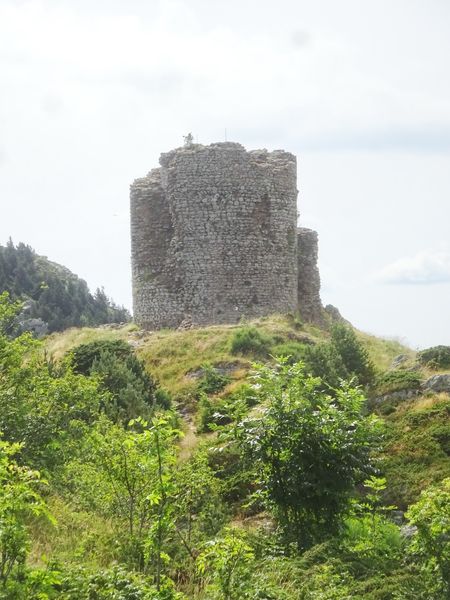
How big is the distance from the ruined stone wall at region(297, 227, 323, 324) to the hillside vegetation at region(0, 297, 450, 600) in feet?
47.3

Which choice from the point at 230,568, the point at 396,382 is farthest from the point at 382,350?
the point at 230,568

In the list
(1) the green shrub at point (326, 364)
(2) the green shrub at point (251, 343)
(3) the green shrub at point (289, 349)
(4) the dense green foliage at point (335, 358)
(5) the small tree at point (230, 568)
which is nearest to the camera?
(5) the small tree at point (230, 568)

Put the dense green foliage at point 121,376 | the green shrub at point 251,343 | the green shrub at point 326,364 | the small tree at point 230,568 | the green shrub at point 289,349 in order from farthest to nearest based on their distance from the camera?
1. the green shrub at point 251,343
2. the green shrub at point 289,349
3. the green shrub at point 326,364
4. the dense green foliage at point 121,376
5. the small tree at point 230,568

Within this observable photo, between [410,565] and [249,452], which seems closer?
[410,565]

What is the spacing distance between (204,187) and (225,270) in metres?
2.58

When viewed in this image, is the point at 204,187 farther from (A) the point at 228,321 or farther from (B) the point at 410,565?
(B) the point at 410,565

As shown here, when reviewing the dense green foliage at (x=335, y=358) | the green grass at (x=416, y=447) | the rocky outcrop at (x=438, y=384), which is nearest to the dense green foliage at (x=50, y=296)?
the dense green foliage at (x=335, y=358)

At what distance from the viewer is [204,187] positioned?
2744 cm

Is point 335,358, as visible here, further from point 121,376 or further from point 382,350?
point 382,350

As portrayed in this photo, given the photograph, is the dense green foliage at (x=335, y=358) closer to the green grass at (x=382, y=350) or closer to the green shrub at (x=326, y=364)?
the green shrub at (x=326, y=364)

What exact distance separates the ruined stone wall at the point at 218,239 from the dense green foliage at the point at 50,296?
17.6m

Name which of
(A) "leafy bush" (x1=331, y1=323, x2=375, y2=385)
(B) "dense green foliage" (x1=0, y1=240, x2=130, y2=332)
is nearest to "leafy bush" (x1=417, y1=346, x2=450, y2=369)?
(A) "leafy bush" (x1=331, y1=323, x2=375, y2=385)

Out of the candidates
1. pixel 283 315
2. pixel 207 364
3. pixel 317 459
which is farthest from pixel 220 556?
pixel 283 315

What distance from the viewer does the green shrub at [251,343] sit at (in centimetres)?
2234
